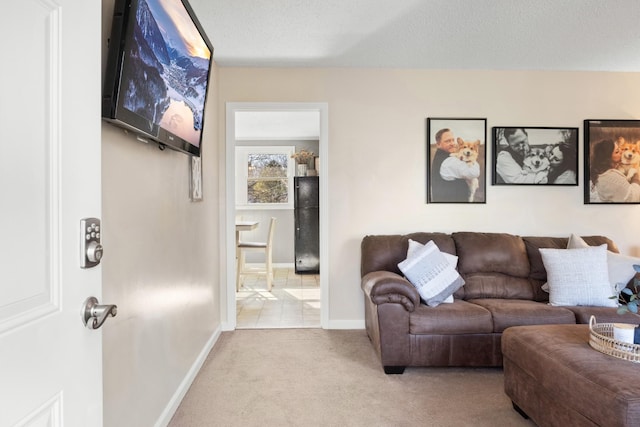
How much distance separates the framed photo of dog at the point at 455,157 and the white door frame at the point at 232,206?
1002 millimetres

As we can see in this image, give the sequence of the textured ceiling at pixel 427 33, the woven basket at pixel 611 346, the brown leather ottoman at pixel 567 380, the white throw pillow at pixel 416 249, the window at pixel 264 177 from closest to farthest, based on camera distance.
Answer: the brown leather ottoman at pixel 567 380
the woven basket at pixel 611 346
the textured ceiling at pixel 427 33
the white throw pillow at pixel 416 249
the window at pixel 264 177

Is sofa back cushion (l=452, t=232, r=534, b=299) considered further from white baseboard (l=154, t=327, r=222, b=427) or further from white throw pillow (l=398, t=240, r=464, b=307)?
white baseboard (l=154, t=327, r=222, b=427)

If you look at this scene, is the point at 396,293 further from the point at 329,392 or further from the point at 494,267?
the point at 494,267

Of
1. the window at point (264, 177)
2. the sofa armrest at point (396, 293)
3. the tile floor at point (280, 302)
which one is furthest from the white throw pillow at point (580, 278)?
the window at point (264, 177)

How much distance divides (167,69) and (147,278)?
0.98 meters

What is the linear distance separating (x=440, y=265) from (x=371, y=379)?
98cm

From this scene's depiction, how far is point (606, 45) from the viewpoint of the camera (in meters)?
2.99

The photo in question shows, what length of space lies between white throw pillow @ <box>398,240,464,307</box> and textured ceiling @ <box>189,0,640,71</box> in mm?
1672

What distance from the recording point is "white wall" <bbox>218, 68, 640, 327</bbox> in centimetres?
353

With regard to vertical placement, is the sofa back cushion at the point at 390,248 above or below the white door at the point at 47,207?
below


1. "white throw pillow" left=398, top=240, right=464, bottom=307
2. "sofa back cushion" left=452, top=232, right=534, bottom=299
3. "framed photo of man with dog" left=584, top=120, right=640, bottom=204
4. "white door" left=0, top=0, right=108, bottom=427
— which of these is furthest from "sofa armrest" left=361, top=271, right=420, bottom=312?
"framed photo of man with dog" left=584, top=120, right=640, bottom=204

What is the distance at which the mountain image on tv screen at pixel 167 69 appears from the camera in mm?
1365

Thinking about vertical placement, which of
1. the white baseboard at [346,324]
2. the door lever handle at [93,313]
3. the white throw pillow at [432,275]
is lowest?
the white baseboard at [346,324]

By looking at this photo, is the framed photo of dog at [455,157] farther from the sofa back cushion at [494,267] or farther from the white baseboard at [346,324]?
the white baseboard at [346,324]
